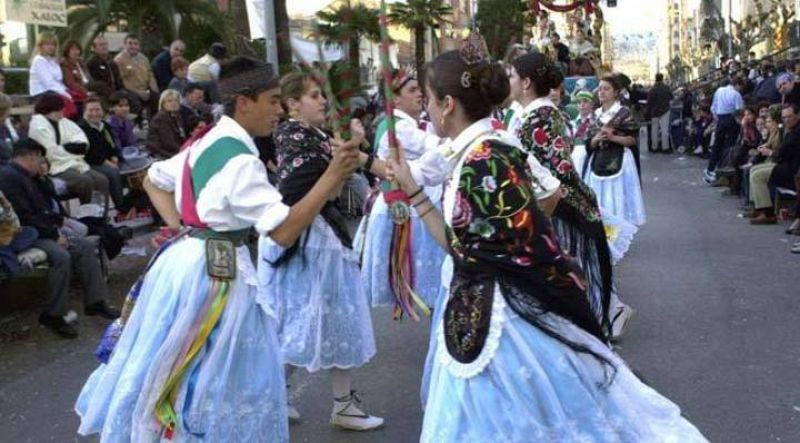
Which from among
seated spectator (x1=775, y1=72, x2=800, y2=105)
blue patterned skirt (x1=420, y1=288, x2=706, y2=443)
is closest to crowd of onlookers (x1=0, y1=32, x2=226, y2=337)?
blue patterned skirt (x1=420, y1=288, x2=706, y2=443)

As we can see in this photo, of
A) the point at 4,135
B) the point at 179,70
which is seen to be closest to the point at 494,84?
the point at 4,135

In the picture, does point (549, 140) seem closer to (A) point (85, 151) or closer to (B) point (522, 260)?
(B) point (522, 260)

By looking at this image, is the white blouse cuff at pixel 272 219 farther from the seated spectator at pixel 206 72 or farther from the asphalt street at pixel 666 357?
the seated spectator at pixel 206 72

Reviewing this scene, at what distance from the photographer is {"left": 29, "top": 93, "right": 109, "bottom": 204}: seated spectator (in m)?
9.43

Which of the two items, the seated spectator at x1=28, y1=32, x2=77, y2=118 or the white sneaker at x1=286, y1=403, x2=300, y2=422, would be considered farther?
the seated spectator at x1=28, y1=32, x2=77, y2=118

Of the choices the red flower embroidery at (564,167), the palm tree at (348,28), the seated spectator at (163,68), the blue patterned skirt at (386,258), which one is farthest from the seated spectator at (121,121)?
the palm tree at (348,28)

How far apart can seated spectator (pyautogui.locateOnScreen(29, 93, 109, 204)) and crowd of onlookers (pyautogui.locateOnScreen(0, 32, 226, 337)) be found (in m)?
0.01

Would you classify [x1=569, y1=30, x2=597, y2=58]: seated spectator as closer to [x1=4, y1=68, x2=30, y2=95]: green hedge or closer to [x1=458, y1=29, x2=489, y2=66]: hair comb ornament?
[x1=4, y1=68, x2=30, y2=95]: green hedge

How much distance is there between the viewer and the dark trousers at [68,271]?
7.41 metres

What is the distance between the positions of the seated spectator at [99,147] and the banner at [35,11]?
12.0 ft

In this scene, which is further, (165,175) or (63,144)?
(63,144)

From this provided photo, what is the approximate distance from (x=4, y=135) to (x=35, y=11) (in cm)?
522

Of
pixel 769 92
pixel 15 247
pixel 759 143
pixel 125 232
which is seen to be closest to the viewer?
pixel 15 247

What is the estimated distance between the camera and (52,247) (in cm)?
753
